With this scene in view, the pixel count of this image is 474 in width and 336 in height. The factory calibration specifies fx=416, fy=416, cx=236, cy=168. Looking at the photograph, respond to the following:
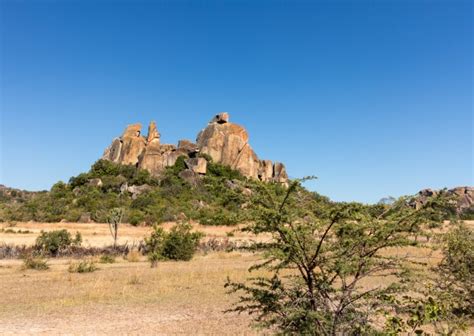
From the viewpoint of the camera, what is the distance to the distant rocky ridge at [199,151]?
7862cm

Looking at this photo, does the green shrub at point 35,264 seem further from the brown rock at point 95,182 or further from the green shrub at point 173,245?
the brown rock at point 95,182

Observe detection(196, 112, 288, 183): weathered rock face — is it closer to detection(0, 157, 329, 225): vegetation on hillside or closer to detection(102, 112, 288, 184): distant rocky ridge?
detection(102, 112, 288, 184): distant rocky ridge

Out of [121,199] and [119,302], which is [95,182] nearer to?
[121,199]

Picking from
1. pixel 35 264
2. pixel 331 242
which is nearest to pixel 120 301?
pixel 331 242

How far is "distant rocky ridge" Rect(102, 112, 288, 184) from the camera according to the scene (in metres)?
78.6

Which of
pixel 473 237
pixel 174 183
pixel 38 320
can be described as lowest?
pixel 38 320

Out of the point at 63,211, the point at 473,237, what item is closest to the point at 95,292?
the point at 473,237

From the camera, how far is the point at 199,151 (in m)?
87.8

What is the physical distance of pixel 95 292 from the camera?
13555 millimetres

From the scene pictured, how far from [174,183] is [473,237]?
205ft

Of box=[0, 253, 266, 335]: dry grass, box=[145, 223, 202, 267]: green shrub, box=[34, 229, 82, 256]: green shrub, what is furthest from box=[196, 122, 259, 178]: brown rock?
box=[0, 253, 266, 335]: dry grass

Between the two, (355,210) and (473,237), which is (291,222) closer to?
(355,210)

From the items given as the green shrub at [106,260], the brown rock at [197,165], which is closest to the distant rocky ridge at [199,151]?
the brown rock at [197,165]

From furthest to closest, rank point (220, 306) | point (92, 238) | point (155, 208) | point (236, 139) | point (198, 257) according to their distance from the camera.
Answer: point (236, 139), point (155, 208), point (92, 238), point (198, 257), point (220, 306)
